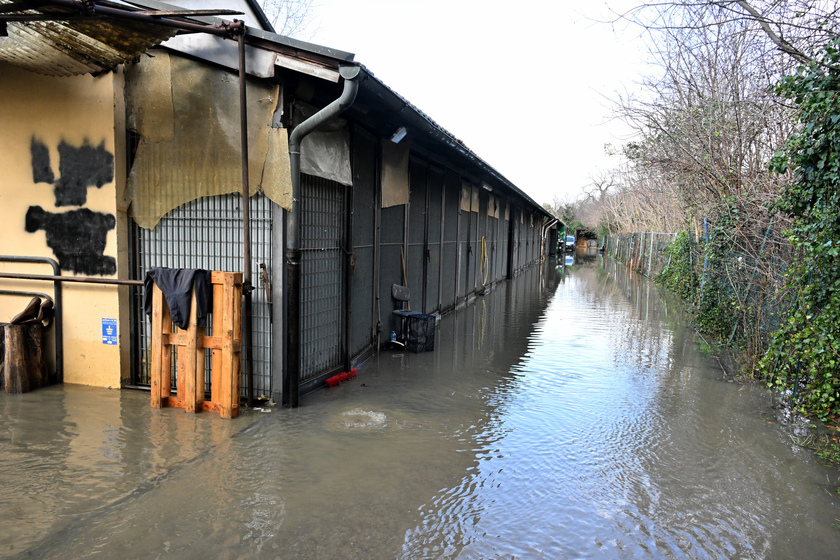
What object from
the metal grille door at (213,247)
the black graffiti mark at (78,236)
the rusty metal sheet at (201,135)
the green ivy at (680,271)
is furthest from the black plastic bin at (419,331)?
the green ivy at (680,271)

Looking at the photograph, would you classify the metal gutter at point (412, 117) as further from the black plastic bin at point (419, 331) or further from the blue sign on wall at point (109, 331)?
the blue sign on wall at point (109, 331)

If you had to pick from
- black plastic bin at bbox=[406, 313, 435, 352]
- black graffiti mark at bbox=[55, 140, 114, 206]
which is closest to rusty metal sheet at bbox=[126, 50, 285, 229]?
black graffiti mark at bbox=[55, 140, 114, 206]

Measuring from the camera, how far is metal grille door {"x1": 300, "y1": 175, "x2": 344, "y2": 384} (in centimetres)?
604

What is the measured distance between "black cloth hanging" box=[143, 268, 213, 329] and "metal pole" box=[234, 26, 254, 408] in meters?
0.36

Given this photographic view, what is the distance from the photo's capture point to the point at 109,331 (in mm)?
5988

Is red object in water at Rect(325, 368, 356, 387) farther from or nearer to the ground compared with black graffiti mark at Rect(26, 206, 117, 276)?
nearer to the ground

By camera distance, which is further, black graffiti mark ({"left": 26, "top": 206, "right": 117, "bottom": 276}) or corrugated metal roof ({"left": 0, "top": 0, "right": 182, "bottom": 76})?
black graffiti mark ({"left": 26, "top": 206, "right": 117, "bottom": 276})

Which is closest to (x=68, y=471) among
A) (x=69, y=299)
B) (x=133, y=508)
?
(x=133, y=508)

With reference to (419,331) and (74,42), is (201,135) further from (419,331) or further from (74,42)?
(419,331)

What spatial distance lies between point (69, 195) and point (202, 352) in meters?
2.28

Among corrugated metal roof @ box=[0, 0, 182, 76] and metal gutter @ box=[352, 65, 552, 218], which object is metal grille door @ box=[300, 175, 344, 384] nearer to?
metal gutter @ box=[352, 65, 552, 218]

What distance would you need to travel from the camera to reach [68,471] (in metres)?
4.09

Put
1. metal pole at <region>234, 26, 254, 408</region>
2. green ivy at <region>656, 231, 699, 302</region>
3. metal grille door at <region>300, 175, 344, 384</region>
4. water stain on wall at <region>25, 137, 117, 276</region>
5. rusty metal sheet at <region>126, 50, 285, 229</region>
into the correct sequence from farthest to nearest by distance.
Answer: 1. green ivy at <region>656, 231, 699, 302</region>
2. metal grille door at <region>300, 175, 344, 384</region>
3. water stain on wall at <region>25, 137, 117, 276</region>
4. rusty metal sheet at <region>126, 50, 285, 229</region>
5. metal pole at <region>234, 26, 254, 408</region>

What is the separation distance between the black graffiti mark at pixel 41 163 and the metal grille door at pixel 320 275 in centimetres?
271
